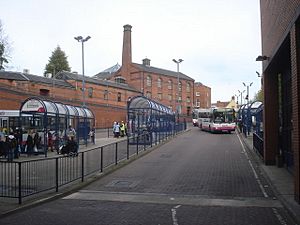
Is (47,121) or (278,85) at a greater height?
(278,85)

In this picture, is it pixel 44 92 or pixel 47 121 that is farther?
pixel 44 92

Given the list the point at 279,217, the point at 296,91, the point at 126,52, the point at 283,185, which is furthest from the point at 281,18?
the point at 126,52

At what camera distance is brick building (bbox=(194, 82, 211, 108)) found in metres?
111

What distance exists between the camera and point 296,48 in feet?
32.5

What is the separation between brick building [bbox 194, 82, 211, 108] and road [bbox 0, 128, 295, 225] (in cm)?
9369

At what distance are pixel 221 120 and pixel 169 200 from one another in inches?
1367

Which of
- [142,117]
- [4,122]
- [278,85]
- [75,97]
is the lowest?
[4,122]

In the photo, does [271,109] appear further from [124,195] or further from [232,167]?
[124,195]

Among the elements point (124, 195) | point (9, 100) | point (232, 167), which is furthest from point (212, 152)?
point (9, 100)

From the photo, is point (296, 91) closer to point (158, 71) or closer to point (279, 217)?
point (279, 217)

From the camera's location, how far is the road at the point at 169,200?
870 centimetres

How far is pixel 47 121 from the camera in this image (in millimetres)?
25734

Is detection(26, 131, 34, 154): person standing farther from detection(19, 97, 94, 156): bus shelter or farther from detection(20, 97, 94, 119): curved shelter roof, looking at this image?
detection(20, 97, 94, 119): curved shelter roof

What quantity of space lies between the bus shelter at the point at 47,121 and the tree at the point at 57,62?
198 ft
